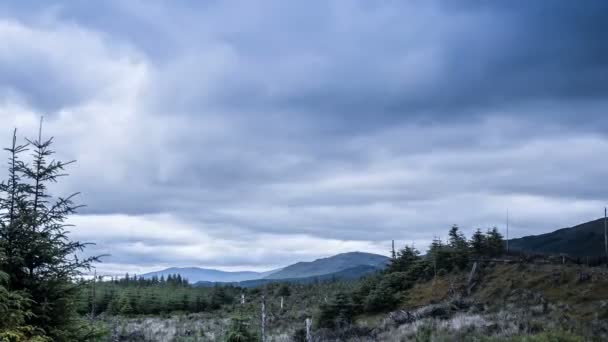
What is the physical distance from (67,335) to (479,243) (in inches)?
1361

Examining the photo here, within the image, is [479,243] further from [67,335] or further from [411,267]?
[67,335]

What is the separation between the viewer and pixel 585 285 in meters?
29.1

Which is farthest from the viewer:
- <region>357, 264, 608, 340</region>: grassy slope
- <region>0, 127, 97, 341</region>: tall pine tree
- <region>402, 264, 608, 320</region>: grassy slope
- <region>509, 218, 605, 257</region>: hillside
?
<region>509, 218, 605, 257</region>: hillside

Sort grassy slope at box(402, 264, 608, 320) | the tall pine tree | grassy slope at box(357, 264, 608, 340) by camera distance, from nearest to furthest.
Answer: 1. the tall pine tree
2. grassy slope at box(357, 264, 608, 340)
3. grassy slope at box(402, 264, 608, 320)

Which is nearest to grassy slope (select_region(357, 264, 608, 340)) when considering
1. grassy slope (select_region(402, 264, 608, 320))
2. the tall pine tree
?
grassy slope (select_region(402, 264, 608, 320))

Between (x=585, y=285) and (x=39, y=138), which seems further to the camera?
(x=585, y=285)

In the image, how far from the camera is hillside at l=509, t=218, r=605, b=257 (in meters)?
114

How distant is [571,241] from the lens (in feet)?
438

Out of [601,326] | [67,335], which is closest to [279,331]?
[601,326]

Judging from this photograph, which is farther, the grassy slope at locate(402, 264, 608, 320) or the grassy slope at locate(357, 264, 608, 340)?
the grassy slope at locate(402, 264, 608, 320)

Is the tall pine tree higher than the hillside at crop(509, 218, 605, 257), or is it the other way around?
the hillside at crop(509, 218, 605, 257)

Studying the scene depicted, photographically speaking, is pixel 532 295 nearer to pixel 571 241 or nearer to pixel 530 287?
pixel 530 287

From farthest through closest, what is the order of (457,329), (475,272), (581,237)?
(581,237), (475,272), (457,329)

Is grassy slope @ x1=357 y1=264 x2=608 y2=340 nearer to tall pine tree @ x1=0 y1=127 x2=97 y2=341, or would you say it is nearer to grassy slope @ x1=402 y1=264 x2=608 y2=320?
grassy slope @ x1=402 y1=264 x2=608 y2=320
